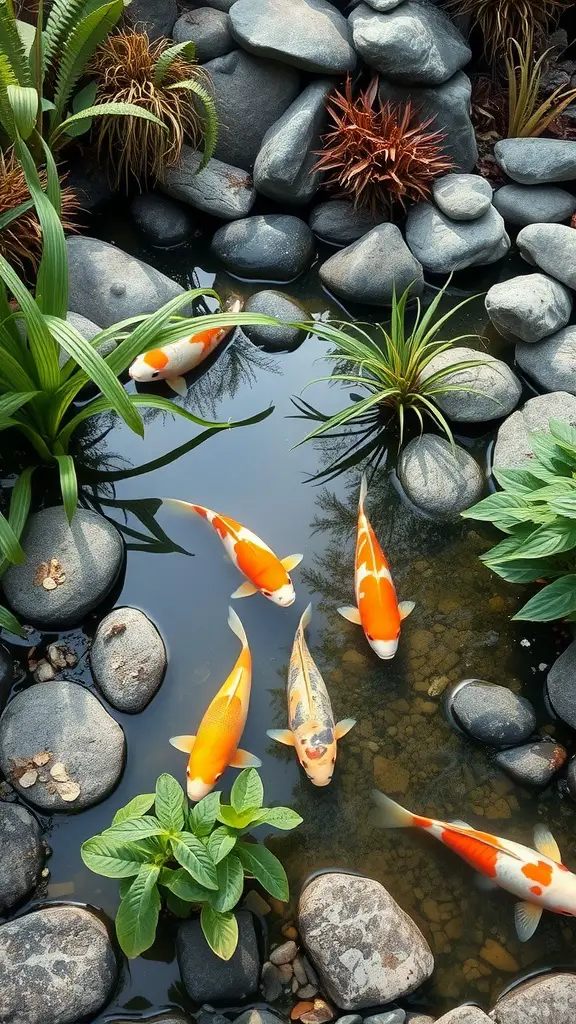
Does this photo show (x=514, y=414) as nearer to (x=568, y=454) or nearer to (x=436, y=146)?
(x=568, y=454)

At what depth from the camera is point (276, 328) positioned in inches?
200

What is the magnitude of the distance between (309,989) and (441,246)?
172 inches

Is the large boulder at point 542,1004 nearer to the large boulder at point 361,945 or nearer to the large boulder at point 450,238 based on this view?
the large boulder at point 361,945

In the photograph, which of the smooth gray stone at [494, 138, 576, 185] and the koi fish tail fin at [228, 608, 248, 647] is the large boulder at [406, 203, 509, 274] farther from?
the koi fish tail fin at [228, 608, 248, 647]

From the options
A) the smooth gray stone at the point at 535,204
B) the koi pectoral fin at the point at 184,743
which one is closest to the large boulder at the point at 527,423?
the smooth gray stone at the point at 535,204

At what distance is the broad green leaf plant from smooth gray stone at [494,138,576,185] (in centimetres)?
448

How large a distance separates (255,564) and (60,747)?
3.93 feet

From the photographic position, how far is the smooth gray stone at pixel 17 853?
125 inches

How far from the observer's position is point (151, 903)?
9.65ft

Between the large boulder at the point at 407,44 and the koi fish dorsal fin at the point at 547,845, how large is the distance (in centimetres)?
470

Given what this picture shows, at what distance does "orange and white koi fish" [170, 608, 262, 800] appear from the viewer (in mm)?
3330

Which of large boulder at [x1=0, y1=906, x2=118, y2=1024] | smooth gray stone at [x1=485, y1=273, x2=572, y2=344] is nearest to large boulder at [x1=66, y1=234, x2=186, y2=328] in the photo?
smooth gray stone at [x1=485, y1=273, x2=572, y2=344]

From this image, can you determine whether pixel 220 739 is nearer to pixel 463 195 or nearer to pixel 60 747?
pixel 60 747

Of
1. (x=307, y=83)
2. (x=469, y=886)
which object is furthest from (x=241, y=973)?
(x=307, y=83)
